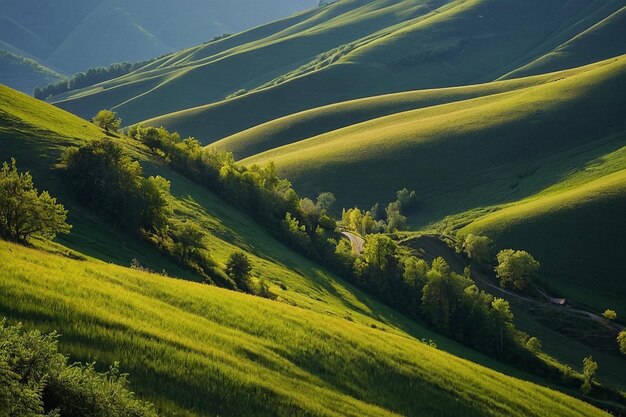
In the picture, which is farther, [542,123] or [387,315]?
[542,123]

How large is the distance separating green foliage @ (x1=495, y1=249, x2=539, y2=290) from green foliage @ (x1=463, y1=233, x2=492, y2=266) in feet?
17.3

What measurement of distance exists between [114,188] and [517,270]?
7656 cm

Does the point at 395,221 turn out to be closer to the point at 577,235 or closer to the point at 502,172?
the point at 577,235

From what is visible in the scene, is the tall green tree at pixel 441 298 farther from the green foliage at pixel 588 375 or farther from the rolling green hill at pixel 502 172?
the rolling green hill at pixel 502 172

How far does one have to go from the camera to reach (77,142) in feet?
255

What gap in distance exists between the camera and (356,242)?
12094 cm

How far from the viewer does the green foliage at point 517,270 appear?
357 feet

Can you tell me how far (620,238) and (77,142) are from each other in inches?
4226

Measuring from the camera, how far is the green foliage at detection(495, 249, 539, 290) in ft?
357

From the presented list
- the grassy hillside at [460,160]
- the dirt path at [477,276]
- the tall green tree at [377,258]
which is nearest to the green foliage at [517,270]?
the dirt path at [477,276]

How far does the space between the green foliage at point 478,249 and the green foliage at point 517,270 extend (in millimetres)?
5279

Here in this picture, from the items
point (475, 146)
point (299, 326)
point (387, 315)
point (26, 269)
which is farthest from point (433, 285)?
point (475, 146)

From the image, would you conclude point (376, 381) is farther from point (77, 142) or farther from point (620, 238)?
point (620, 238)

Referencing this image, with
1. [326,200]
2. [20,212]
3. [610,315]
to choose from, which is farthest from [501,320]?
[326,200]
